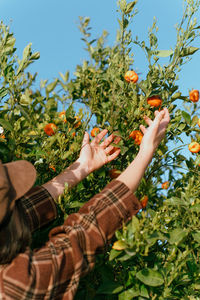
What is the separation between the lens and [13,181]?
51.1 inches

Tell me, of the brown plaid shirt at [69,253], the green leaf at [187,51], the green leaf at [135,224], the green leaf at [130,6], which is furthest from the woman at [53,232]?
the green leaf at [130,6]

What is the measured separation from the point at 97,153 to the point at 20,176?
68 cm

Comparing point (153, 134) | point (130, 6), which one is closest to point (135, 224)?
point (153, 134)

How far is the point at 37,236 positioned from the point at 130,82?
3.43 ft

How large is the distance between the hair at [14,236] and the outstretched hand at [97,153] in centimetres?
58

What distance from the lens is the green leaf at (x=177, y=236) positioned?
1.51 metres

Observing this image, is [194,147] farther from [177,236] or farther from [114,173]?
Result: [177,236]

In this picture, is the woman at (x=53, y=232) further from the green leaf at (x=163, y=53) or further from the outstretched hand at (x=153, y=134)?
the green leaf at (x=163, y=53)

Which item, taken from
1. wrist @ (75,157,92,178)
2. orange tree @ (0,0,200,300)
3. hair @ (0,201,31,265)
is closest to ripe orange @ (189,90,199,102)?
orange tree @ (0,0,200,300)

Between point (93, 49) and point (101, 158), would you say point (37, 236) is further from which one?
point (93, 49)

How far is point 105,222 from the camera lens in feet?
4.71

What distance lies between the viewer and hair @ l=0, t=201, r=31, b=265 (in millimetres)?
1245

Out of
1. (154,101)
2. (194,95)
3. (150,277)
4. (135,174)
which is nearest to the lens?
(150,277)

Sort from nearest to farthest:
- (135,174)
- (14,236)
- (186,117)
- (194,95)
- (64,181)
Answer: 1. (14,236)
2. (135,174)
3. (64,181)
4. (186,117)
5. (194,95)
